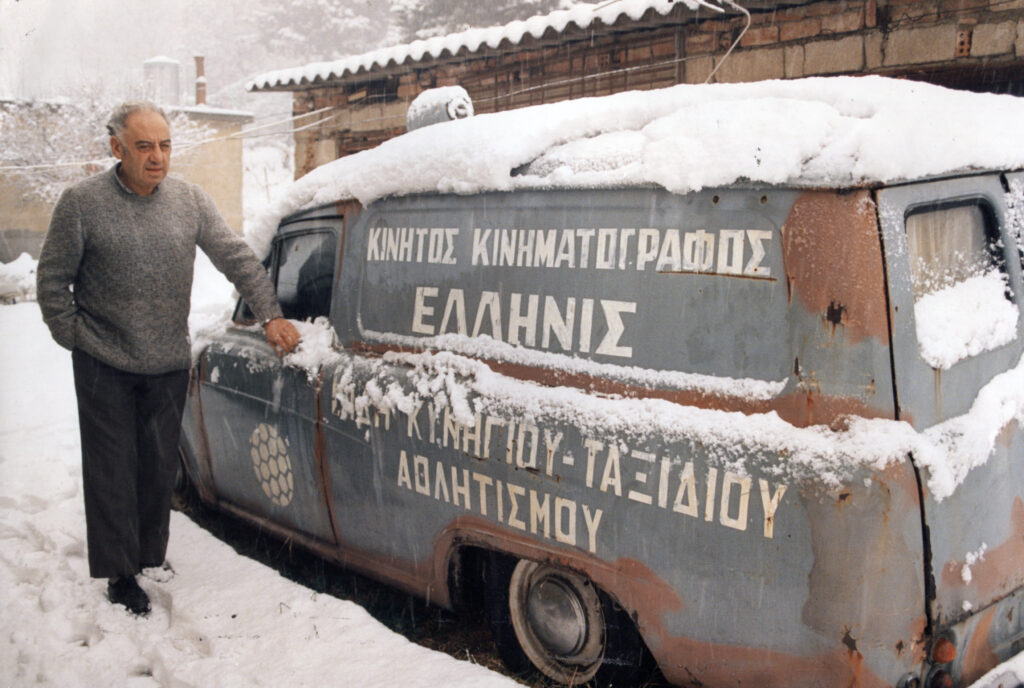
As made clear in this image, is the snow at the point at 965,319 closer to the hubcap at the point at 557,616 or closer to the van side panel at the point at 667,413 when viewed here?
the van side panel at the point at 667,413

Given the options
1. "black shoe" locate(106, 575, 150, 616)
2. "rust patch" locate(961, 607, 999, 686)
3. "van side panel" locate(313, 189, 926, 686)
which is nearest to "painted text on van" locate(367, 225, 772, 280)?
"van side panel" locate(313, 189, 926, 686)

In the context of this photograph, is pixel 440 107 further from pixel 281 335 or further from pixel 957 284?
pixel 957 284

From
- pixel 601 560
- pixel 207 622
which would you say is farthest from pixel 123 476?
pixel 601 560

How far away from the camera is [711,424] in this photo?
1.88 metres

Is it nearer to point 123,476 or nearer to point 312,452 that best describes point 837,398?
point 312,452

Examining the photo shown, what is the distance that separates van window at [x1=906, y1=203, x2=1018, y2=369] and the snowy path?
4.71ft

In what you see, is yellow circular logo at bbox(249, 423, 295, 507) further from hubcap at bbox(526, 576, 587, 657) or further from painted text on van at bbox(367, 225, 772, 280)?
hubcap at bbox(526, 576, 587, 657)

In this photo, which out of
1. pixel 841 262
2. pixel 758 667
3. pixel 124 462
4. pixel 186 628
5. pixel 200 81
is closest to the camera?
pixel 841 262

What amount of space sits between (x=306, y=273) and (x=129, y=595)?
55.0 inches

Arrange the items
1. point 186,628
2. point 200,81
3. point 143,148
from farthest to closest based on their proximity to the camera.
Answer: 1. point 200,81
2. point 143,148
3. point 186,628

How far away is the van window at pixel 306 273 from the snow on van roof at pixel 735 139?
0.55m

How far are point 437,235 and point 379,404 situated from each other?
59cm

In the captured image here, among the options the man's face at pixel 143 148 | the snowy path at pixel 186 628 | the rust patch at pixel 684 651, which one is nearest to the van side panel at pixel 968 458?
the rust patch at pixel 684 651

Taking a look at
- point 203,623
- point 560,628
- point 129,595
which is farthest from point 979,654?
point 129,595
